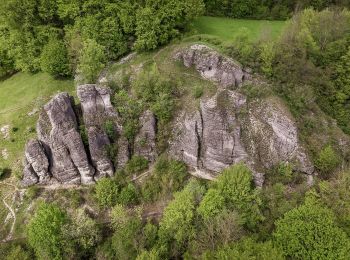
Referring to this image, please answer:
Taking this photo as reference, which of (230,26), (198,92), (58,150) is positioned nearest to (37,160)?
(58,150)

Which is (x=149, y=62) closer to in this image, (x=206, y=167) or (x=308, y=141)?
(x=206, y=167)

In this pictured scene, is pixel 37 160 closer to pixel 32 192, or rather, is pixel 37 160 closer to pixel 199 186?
pixel 32 192

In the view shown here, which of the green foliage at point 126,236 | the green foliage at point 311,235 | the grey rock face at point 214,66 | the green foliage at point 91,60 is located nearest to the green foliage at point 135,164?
the green foliage at point 126,236

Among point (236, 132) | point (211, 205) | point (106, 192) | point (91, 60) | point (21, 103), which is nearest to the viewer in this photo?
point (211, 205)

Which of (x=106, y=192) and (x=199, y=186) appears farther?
(x=106, y=192)

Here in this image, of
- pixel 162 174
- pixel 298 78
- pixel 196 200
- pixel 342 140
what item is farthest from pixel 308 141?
pixel 162 174

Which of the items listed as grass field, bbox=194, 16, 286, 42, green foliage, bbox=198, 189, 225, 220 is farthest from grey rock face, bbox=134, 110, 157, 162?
grass field, bbox=194, 16, 286, 42
